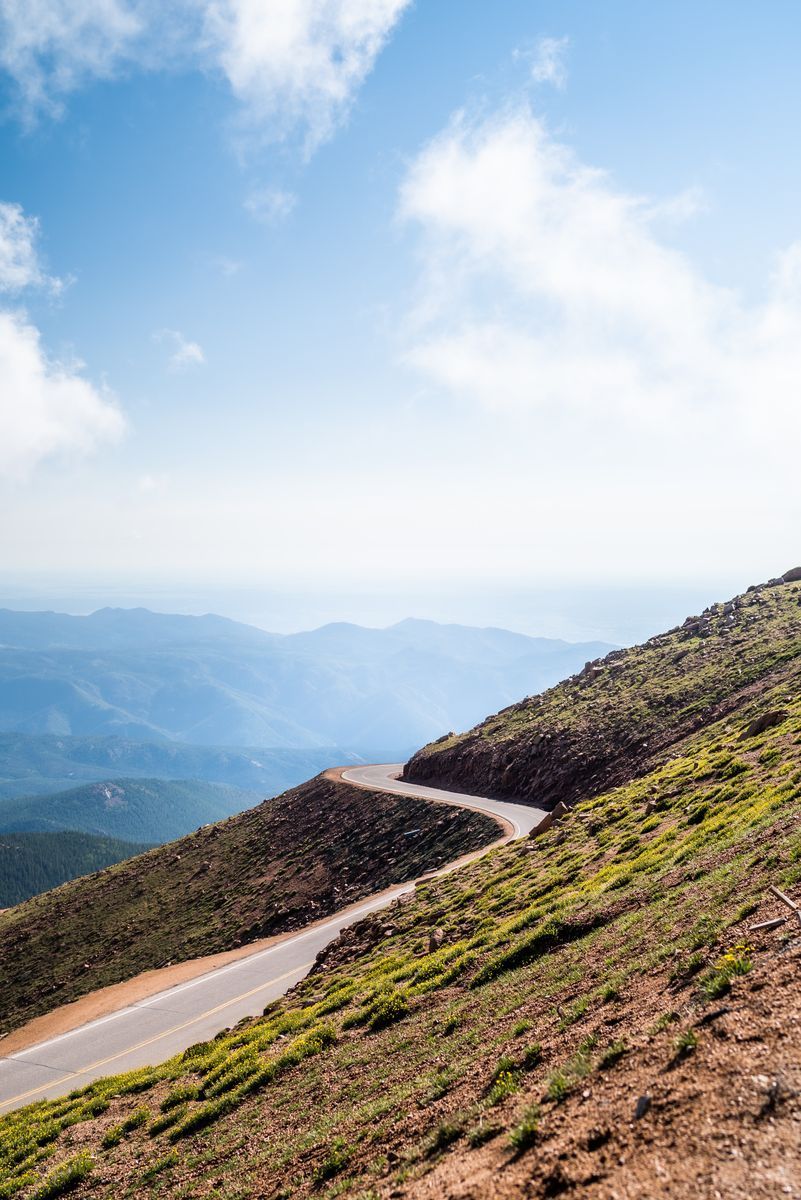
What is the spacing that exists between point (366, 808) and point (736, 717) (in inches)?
1264

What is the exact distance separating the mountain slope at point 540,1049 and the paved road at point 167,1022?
429cm

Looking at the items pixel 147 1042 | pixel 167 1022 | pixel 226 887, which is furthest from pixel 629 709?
pixel 147 1042

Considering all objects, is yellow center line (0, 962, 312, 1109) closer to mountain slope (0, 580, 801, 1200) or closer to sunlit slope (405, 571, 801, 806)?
mountain slope (0, 580, 801, 1200)

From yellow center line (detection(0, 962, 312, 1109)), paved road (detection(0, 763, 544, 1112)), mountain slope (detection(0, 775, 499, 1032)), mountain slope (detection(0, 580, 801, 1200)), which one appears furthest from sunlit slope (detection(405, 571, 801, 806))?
yellow center line (detection(0, 962, 312, 1109))

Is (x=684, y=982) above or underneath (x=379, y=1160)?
above

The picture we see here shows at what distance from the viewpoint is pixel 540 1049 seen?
33.6ft

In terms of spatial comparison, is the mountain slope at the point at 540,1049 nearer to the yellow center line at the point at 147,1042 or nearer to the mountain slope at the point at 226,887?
the yellow center line at the point at 147,1042

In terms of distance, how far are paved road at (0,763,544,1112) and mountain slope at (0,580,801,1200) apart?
4288 millimetres

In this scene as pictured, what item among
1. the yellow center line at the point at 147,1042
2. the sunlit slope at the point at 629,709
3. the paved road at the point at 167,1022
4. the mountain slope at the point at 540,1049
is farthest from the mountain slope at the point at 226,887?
the mountain slope at the point at 540,1049

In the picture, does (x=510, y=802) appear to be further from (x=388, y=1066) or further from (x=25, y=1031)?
(x=388, y=1066)

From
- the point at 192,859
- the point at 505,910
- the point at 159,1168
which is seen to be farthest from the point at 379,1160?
the point at 192,859

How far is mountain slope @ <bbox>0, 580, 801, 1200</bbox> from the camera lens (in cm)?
676

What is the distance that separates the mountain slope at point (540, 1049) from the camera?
6762 mm

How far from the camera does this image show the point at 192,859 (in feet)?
216
